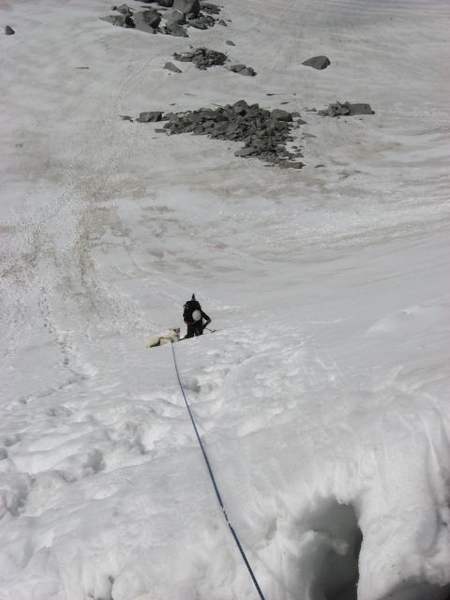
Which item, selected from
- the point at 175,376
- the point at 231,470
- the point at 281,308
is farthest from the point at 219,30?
the point at 231,470

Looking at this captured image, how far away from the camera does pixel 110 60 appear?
130ft

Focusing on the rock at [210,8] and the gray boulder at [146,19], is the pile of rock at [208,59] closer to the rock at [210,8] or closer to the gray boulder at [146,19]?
the gray boulder at [146,19]

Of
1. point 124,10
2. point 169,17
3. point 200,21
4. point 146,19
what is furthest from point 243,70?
point 124,10

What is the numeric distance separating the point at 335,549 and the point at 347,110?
32002 millimetres

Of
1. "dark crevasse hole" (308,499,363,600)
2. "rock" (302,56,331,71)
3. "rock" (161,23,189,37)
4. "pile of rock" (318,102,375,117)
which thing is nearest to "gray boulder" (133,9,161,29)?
"rock" (161,23,189,37)

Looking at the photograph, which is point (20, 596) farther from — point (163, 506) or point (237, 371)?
point (237, 371)

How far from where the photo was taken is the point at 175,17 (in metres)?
45.7

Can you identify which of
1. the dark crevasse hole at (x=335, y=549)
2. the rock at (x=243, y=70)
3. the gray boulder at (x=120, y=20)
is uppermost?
the dark crevasse hole at (x=335, y=549)

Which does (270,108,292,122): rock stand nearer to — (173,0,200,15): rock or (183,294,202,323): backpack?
(173,0,200,15): rock

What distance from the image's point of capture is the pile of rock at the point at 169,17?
4434cm

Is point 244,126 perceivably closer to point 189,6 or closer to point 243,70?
point 243,70

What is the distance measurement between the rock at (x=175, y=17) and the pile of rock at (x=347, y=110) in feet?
62.8

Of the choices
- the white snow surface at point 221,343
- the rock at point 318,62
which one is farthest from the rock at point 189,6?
the rock at point 318,62

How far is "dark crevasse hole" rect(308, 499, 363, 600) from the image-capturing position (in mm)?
3848
